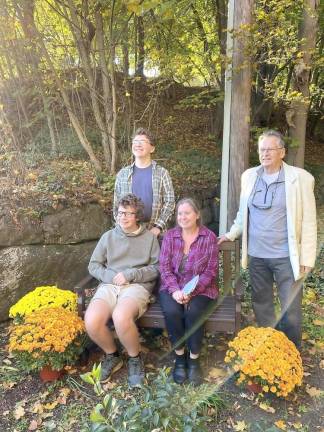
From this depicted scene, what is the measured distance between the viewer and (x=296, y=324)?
355 cm

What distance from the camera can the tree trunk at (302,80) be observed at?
5730 mm

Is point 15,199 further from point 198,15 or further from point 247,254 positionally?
point 198,15

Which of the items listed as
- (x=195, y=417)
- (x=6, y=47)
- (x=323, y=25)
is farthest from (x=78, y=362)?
(x=323, y=25)

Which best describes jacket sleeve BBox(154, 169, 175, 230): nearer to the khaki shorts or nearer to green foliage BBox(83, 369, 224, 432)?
the khaki shorts

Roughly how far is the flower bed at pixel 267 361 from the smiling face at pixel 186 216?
976 millimetres

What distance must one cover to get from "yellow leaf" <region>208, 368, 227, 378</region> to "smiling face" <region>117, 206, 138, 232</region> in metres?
1.43

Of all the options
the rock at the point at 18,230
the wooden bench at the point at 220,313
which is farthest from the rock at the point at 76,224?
the wooden bench at the point at 220,313

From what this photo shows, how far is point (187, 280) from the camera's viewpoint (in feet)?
11.5

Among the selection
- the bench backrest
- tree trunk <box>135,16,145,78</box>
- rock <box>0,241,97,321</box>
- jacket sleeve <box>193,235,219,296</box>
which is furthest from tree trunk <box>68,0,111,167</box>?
jacket sleeve <box>193,235,219,296</box>

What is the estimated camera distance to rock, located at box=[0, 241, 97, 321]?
4422mm

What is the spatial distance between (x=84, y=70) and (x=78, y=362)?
412 centimetres

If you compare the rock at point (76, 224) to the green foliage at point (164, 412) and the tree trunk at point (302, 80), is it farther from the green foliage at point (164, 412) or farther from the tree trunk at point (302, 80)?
the tree trunk at point (302, 80)

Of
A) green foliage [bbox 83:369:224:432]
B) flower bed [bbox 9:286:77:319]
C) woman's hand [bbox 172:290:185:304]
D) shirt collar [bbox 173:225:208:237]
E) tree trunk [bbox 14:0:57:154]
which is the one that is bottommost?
green foliage [bbox 83:369:224:432]

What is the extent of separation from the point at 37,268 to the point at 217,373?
2243mm
